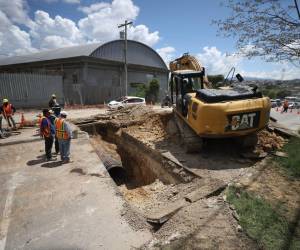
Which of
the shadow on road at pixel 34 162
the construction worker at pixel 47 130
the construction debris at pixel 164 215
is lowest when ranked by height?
the shadow on road at pixel 34 162

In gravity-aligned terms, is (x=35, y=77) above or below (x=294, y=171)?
Answer: above

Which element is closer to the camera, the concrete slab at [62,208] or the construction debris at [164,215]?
the concrete slab at [62,208]

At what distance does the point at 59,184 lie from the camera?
603cm

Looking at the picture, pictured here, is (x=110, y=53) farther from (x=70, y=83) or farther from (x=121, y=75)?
(x=70, y=83)

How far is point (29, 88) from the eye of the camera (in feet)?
68.9

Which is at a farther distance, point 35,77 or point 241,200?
point 35,77

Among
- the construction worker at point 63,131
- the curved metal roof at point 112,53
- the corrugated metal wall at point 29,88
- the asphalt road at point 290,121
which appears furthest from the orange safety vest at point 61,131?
the curved metal roof at point 112,53

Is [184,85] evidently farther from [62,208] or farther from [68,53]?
[68,53]

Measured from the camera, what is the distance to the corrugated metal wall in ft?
64.4

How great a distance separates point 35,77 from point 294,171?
20786 millimetres

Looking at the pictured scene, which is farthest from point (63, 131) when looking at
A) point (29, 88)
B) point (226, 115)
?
point (29, 88)

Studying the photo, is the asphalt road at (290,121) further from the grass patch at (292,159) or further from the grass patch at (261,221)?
the grass patch at (261,221)

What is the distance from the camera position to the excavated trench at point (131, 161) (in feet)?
24.4

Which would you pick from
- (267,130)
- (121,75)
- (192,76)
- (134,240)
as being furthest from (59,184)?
(121,75)
